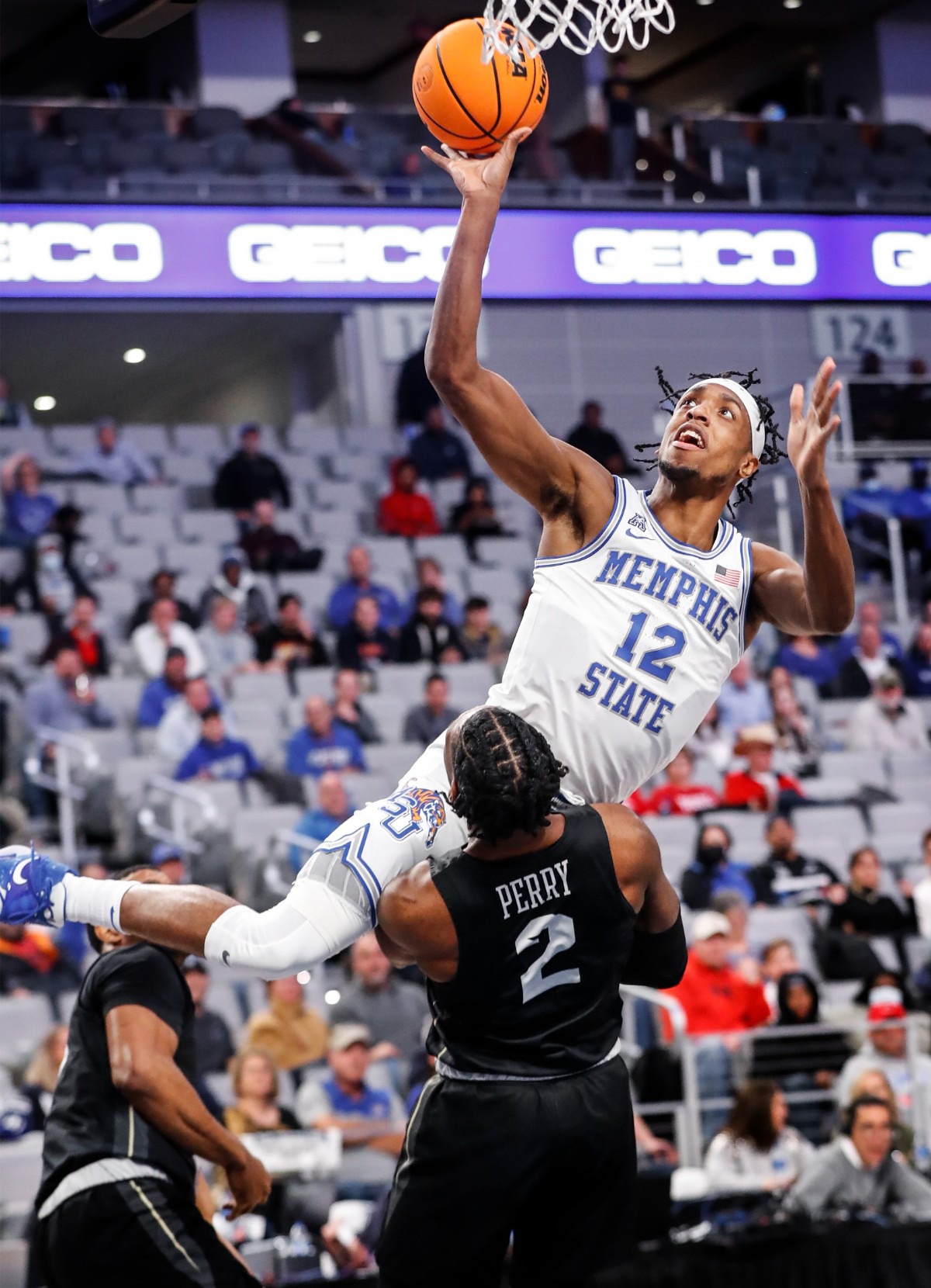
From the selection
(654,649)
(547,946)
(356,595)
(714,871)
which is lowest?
(714,871)

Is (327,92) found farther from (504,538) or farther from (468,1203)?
(468,1203)

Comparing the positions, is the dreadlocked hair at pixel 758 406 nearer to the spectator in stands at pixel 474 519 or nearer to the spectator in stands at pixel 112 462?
the spectator in stands at pixel 474 519

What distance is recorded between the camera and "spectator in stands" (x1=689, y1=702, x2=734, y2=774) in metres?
12.3

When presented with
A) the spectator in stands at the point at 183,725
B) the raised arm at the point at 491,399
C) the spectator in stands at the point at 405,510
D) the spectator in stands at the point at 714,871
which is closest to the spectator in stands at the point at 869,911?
the spectator in stands at the point at 714,871

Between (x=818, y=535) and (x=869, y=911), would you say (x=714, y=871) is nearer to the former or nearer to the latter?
(x=869, y=911)

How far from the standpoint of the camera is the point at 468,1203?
3932 mm

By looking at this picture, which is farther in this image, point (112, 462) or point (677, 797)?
point (112, 462)

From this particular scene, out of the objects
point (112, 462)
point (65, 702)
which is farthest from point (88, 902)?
point (112, 462)

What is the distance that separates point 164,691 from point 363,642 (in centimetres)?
175

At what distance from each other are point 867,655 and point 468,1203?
34.0 ft

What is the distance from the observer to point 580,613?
4199 mm

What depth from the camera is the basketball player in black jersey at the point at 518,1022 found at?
383 cm

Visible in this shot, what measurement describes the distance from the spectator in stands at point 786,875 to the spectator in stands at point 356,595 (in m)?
3.48

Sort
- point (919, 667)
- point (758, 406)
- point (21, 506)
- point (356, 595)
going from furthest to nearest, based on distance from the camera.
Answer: point (919, 667)
point (356, 595)
point (21, 506)
point (758, 406)
